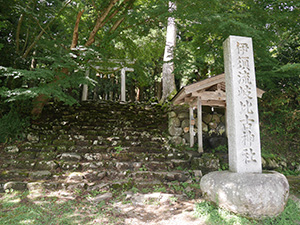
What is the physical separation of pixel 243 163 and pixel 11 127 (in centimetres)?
764

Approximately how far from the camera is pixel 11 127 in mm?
7285

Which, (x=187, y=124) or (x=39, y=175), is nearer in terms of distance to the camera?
(x=39, y=175)

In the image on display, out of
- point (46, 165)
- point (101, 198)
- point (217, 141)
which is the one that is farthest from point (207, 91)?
point (46, 165)

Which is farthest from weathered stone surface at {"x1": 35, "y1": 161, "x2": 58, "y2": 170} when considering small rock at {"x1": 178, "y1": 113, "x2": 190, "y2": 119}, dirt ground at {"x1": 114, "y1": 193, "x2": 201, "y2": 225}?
small rock at {"x1": 178, "y1": 113, "x2": 190, "y2": 119}

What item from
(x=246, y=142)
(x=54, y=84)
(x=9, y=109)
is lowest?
(x=246, y=142)

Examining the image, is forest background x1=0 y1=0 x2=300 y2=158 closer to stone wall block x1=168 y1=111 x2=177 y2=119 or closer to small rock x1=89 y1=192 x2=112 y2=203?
stone wall block x1=168 y1=111 x2=177 y2=119

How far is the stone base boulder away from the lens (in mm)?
3330

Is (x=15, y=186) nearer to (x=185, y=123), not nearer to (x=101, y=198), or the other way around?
(x=101, y=198)

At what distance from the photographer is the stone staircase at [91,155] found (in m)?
5.34

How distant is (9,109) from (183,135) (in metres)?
7.02

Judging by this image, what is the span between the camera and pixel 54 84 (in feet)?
19.3

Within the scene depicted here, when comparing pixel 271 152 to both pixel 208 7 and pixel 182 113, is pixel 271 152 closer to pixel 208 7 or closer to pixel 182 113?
pixel 182 113

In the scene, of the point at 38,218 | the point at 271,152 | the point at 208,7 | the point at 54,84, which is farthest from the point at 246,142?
the point at 54,84

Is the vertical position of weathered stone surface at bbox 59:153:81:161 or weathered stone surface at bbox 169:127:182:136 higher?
weathered stone surface at bbox 169:127:182:136
